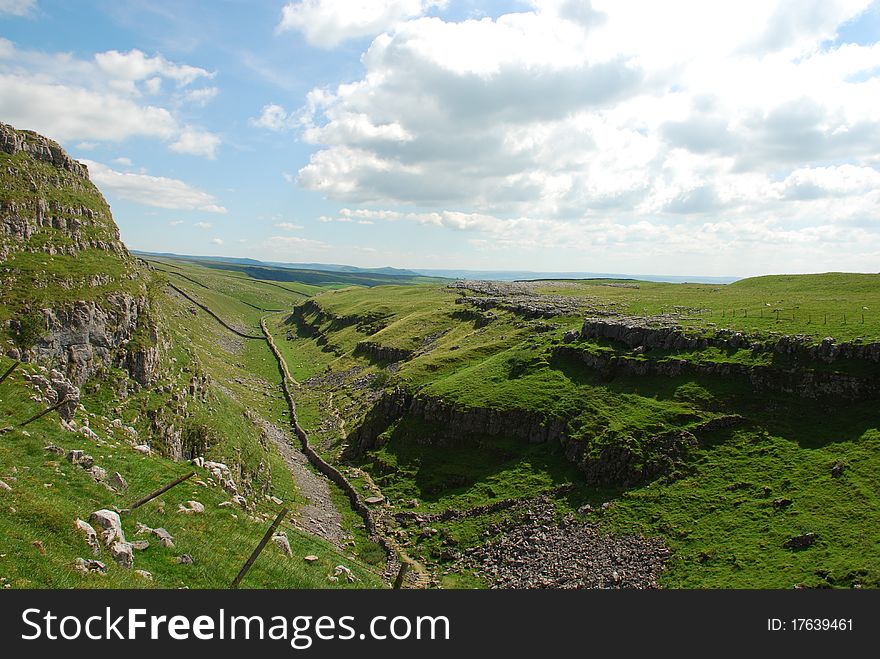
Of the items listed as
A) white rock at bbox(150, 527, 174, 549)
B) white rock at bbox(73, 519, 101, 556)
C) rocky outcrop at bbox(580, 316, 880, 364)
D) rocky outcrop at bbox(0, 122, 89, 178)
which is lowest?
white rock at bbox(150, 527, 174, 549)

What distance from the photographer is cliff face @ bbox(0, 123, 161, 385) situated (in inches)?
1615

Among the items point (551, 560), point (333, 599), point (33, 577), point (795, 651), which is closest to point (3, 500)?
point (33, 577)

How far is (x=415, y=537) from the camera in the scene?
44656mm

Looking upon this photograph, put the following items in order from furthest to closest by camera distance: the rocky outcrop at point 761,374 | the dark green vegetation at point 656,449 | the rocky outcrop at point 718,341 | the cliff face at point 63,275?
the rocky outcrop at point 718,341, the rocky outcrop at point 761,374, the cliff face at point 63,275, the dark green vegetation at point 656,449

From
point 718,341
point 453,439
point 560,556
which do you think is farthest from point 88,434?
point 718,341

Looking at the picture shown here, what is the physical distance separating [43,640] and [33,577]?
79.0 inches

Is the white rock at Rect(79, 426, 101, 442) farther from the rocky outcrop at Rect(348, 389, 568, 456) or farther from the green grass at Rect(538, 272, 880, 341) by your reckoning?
the green grass at Rect(538, 272, 880, 341)

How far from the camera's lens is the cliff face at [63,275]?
135 feet

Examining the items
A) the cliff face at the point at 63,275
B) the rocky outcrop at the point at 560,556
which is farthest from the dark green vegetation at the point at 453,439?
the rocky outcrop at the point at 560,556

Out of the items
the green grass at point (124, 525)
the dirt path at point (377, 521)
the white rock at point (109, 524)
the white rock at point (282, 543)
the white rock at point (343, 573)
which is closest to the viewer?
the green grass at point (124, 525)

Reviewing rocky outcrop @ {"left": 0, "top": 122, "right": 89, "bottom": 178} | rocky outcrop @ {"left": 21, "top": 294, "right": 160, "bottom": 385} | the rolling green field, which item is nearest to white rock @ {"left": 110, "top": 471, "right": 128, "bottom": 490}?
the rolling green field

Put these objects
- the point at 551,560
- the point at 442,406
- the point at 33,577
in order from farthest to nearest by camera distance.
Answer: the point at 442,406
the point at 551,560
the point at 33,577

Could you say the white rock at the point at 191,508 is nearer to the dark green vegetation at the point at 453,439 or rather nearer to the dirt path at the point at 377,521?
the dark green vegetation at the point at 453,439

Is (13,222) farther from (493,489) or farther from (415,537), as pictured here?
(493,489)
